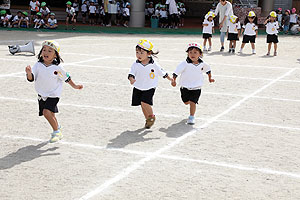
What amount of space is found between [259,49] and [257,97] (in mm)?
9815

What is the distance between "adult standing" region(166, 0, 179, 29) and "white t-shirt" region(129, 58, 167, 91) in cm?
2111

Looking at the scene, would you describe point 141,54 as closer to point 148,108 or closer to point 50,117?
point 148,108

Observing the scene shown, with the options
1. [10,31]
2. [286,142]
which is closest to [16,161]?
[286,142]

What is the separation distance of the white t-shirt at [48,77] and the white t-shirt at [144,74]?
125 cm

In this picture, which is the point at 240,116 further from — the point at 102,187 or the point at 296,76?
the point at 296,76

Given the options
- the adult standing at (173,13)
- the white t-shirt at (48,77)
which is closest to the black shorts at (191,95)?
the white t-shirt at (48,77)

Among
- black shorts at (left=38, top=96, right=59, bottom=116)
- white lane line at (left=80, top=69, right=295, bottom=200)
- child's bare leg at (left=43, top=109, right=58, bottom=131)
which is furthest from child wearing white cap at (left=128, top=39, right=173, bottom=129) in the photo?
child's bare leg at (left=43, top=109, right=58, bottom=131)

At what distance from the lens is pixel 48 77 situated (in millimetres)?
6914

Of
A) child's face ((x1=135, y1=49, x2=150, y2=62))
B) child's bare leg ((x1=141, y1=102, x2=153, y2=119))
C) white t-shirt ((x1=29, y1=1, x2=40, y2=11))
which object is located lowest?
child's bare leg ((x1=141, y1=102, x2=153, y2=119))

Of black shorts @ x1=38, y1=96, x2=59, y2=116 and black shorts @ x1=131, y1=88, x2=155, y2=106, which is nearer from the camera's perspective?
black shorts @ x1=38, y1=96, x2=59, y2=116

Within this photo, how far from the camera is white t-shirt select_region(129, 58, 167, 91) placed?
7707 millimetres

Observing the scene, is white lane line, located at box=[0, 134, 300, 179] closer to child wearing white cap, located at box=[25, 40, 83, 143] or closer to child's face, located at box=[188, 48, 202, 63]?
child wearing white cap, located at box=[25, 40, 83, 143]

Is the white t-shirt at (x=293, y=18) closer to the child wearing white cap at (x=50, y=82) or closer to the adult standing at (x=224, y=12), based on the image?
the adult standing at (x=224, y=12)

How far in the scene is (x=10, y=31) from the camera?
24766 millimetres
